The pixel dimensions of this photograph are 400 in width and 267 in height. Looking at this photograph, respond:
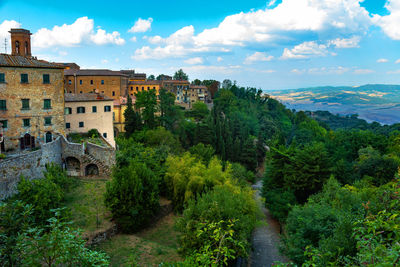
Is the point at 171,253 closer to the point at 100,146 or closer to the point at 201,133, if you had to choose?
the point at 100,146

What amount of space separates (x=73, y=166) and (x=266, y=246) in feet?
75.3

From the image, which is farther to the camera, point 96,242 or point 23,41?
point 23,41

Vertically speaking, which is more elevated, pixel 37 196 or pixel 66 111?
pixel 66 111

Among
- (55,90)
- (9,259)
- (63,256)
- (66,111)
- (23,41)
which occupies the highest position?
(23,41)

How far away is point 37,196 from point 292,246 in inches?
754

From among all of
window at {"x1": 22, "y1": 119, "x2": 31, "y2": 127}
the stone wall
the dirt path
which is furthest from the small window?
the dirt path

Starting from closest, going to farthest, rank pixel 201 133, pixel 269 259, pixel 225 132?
pixel 269 259, pixel 201 133, pixel 225 132

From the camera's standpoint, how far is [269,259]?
24156 mm

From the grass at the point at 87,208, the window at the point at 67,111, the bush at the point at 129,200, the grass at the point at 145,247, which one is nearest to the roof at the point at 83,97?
the window at the point at 67,111

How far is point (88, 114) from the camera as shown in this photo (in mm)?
34656

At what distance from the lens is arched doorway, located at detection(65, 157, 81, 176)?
29803 mm

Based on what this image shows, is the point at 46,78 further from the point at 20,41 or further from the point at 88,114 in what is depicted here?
the point at 20,41

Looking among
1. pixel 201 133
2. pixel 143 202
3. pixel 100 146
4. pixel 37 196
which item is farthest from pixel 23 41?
pixel 201 133

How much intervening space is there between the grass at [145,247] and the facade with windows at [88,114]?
17.5m
